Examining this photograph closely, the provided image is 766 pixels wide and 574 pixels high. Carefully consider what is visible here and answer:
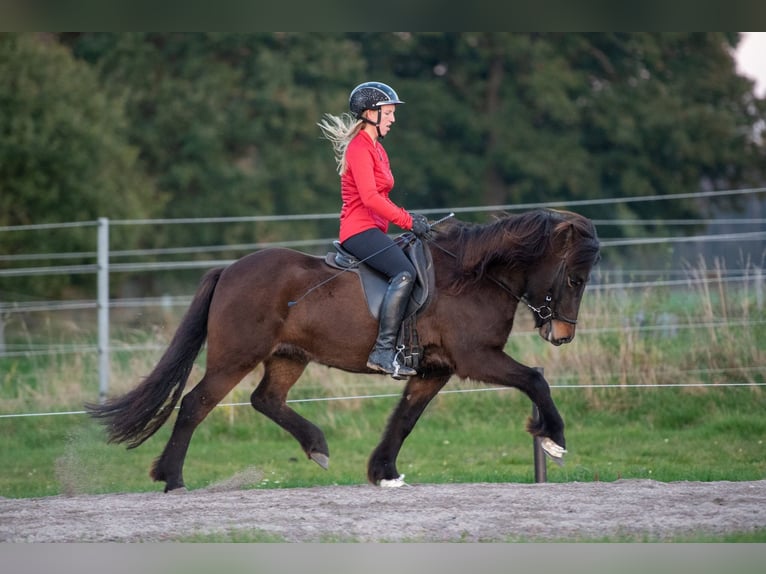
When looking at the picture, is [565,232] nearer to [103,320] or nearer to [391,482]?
[391,482]

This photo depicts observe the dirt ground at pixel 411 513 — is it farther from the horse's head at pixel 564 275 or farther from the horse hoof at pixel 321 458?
the horse's head at pixel 564 275

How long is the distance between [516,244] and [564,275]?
41 cm

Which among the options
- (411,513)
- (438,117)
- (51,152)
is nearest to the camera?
(411,513)

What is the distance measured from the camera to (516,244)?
7836 millimetres

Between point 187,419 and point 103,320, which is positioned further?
point 103,320

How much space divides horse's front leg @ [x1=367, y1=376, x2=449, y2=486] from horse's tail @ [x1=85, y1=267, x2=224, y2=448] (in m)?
1.56

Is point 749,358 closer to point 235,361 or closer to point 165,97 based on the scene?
point 235,361

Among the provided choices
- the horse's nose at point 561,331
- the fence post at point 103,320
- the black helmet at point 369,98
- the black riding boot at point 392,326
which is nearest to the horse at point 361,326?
the horse's nose at point 561,331

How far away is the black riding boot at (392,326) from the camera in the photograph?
7.64m

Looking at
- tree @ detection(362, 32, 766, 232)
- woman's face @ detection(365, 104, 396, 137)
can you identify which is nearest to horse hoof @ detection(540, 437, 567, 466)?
woman's face @ detection(365, 104, 396, 137)

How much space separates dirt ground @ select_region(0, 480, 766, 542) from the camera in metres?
6.26

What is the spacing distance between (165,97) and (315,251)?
6.30m

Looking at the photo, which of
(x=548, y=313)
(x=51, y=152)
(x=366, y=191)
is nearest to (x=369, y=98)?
(x=366, y=191)

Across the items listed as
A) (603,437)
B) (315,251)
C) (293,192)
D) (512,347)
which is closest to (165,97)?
(293,192)
